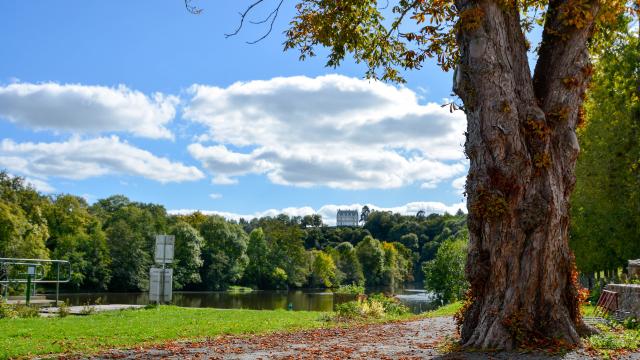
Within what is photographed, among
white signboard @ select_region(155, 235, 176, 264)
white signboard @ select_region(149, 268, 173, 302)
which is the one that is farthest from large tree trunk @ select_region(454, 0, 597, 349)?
white signboard @ select_region(155, 235, 176, 264)

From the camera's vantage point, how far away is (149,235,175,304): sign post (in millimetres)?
23203

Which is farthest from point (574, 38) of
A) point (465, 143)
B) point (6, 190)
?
point (6, 190)

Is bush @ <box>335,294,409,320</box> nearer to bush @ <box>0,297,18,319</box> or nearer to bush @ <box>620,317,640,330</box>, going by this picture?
bush @ <box>620,317,640,330</box>

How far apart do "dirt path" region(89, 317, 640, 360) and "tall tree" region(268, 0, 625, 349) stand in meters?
0.90

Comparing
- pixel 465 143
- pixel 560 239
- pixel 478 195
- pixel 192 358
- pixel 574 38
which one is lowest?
pixel 192 358

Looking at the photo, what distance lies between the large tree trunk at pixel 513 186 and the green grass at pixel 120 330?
21.2 ft

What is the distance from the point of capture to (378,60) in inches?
523

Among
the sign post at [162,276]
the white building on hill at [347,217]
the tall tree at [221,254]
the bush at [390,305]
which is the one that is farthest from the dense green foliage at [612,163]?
the white building on hill at [347,217]

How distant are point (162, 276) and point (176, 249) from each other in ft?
150

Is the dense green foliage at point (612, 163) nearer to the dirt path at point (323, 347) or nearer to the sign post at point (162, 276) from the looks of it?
the dirt path at point (323, 347)

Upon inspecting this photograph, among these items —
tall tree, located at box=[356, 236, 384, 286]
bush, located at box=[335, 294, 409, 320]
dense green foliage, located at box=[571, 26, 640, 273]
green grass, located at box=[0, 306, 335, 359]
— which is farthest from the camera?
tall tree, located at box=[356, 236, 384, 286]

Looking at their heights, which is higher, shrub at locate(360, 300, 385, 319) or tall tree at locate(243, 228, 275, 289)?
tall tree at locate(243, 228, 275, 289)

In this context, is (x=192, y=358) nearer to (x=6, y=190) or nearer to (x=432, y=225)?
(x=6, y=190)

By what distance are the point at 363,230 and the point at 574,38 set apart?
12101cm
